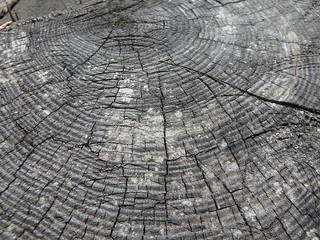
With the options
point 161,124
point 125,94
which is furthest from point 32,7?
point 161,124

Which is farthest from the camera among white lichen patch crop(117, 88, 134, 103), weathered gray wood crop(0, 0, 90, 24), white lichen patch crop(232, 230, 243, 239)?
weathered gray wood crop(0, 0, 90, 24)

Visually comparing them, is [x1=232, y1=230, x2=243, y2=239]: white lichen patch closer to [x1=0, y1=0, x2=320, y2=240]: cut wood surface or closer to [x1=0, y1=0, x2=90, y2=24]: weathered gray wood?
[x1=0, y1=0, x2=320, y2=240]: cut wood surface

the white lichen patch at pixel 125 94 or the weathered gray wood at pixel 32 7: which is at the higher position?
the weathered gray wood at pixel 32 7

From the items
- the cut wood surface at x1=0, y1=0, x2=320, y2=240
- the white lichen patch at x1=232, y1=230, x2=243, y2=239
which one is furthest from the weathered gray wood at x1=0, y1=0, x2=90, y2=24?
the white lichen patch at x1=232, y1=230, x2=243, y2=239

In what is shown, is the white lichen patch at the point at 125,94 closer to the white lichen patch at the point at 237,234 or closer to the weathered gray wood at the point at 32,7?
the white lichen patch at the point at 237,234

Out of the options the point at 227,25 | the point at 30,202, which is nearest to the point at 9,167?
the point at 30,202

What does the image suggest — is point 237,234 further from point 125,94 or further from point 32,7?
point 32,7

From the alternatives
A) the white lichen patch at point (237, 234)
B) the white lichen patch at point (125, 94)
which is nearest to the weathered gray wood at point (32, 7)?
the white lichen patch at point (125, 94)

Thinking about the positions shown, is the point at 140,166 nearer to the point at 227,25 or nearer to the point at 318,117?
the point at 318,117

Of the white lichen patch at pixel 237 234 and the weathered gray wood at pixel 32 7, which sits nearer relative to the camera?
the white lichen patch at pixel 237 234
